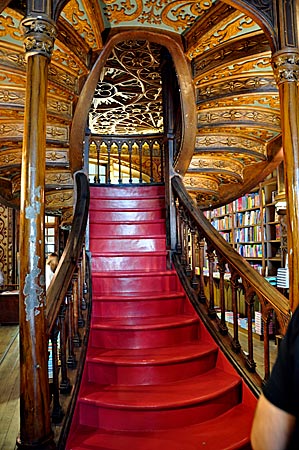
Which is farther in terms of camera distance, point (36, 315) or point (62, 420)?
point (62, 420)

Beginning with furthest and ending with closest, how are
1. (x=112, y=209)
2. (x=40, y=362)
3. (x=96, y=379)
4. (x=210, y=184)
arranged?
(x=210, y=184) < (x=112, y=209) < (x=96, y=379) < (x=40, y=362)

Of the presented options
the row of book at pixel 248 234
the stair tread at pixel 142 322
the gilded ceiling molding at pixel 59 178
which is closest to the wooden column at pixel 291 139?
the stair tread at pixel 142 322

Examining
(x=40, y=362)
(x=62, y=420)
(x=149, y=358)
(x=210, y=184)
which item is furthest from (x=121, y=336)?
(x=210, y=184)

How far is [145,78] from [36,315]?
4.14 metres

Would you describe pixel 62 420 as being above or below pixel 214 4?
below

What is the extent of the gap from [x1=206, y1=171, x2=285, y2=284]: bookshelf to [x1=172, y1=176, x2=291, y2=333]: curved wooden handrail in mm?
3238

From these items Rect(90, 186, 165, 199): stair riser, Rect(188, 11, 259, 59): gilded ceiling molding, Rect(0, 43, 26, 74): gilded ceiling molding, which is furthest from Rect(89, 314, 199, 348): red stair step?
Rect(188, 11, 259, 59): gilded ceiling molding

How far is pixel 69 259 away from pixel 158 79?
3.59 meters

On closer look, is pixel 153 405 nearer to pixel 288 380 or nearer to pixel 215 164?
pixel 288 380

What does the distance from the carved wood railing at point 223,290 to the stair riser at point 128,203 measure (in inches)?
21.6

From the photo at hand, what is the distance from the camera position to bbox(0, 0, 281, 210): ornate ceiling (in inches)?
108

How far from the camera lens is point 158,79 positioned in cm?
515

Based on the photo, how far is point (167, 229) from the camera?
376 centimetres

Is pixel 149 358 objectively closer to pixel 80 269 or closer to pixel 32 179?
pixel 80 269
